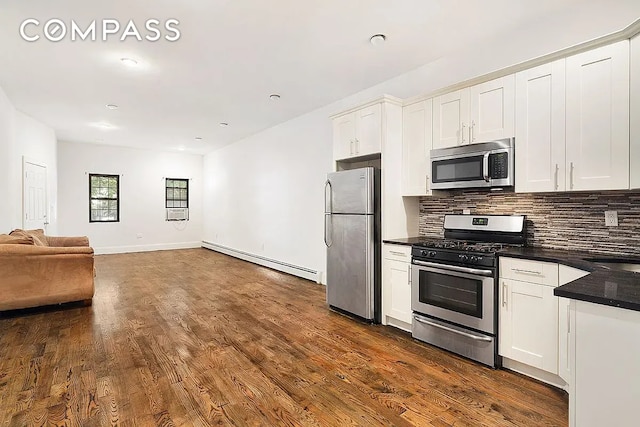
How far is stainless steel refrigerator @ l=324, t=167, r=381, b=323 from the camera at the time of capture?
364 centimetres

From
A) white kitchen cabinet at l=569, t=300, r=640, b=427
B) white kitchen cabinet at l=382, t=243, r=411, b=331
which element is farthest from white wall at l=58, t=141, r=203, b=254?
white kitchen cabinet at l=569, t=300, r=640, b=427

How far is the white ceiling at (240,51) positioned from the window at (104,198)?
3294mm

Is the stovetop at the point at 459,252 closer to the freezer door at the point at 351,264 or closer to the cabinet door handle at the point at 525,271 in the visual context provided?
the cabinet door handle at the point at 525,271

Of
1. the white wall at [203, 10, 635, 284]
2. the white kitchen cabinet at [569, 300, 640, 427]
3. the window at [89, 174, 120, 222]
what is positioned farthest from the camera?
the window at [89, 174, 120, 222]

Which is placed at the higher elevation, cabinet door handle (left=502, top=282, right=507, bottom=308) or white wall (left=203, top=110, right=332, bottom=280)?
white wall (left=203, top=110, right=332, bottom=280)

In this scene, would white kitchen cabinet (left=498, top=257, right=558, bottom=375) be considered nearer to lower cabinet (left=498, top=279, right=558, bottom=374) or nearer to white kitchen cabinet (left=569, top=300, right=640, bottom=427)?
lower cabinet (left=498, top=279, right=558, bottom=374)

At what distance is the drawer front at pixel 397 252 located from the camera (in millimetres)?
3330

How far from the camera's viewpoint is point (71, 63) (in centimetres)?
379

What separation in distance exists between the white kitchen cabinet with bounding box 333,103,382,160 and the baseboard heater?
88.4 inches

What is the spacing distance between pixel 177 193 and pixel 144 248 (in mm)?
1843

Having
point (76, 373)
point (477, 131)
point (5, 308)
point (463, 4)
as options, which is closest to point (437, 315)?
point (477, 131)

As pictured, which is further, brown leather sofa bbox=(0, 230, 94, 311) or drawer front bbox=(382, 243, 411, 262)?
brown leather sofa bbox=(0, 230, 94, 311)

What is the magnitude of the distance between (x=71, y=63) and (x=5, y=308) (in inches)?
114

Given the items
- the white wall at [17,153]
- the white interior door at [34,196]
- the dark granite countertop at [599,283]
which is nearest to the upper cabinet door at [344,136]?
the dark granite countertop at [599,283]
